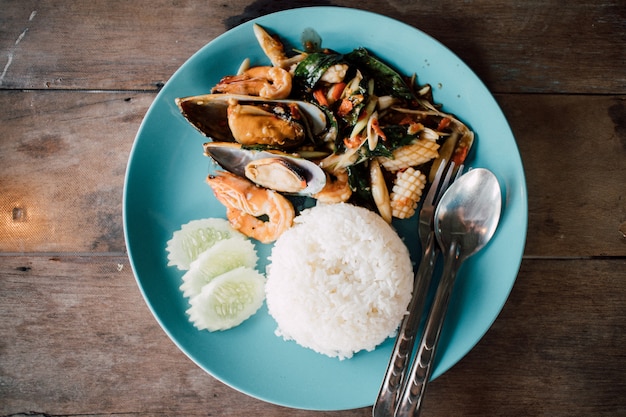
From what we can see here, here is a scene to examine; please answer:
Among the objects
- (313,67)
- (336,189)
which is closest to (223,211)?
(336,189)

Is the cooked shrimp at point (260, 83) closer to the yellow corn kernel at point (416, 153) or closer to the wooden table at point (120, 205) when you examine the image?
the wooden table at point (120, 205)

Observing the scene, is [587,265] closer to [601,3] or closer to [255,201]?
[601,3]

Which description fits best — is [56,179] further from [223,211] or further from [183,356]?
[183,356]

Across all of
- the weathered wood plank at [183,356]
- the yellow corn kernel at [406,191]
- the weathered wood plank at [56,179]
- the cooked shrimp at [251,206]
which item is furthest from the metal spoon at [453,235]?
the weathered wood plank at [56,179]

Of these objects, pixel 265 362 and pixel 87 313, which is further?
pixel 87 313

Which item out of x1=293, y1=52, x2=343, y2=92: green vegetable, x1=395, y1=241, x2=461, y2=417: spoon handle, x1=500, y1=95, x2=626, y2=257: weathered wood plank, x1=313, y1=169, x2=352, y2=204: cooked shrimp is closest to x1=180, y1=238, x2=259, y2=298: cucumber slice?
x1=313, y1=169, x2=352, y2=204: cooked shrimp

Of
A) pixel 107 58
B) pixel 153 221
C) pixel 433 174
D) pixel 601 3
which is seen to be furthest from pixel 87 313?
pixel 601 3
